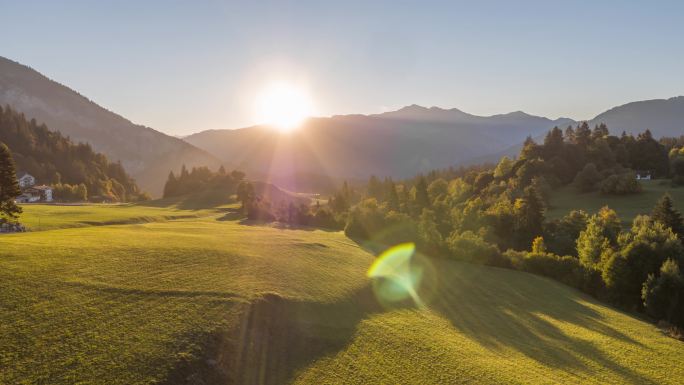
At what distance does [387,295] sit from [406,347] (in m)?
13.4

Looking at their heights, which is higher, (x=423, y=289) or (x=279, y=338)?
(x=279, y=338)

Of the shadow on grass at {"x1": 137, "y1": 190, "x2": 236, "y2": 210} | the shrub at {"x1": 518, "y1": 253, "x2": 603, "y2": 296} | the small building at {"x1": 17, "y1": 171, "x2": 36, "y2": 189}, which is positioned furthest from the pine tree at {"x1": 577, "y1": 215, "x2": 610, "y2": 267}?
the small building at {"x1": 17, "y1": 171, "x2": 36, "y2": 189}

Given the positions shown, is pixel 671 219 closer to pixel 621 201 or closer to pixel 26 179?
pixel 621 201

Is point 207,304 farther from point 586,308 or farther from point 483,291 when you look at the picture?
point 586,308

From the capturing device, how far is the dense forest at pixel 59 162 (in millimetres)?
166125

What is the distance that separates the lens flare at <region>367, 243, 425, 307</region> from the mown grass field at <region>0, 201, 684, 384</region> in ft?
6.02

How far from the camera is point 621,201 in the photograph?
116375mm

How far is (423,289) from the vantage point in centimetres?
4700

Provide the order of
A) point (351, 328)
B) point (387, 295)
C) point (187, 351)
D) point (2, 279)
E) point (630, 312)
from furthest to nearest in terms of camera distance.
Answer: point (630, 312) → point (387, 295) → point (351, 328) → point (2, 279) → point (187, 351)

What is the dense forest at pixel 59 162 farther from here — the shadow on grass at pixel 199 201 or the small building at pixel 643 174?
the small building at pixel 643 174

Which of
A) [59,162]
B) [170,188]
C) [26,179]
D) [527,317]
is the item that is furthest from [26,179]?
[527,317]

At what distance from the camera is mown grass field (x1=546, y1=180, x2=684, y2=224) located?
106375mm

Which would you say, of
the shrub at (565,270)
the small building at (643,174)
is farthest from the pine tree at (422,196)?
the small building at (643,174)

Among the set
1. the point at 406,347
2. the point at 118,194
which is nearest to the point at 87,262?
the point at 406,347
